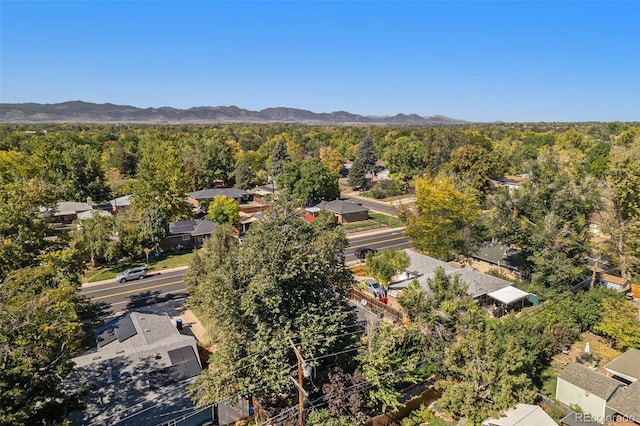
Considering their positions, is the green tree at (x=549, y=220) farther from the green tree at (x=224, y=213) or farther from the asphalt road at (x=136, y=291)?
the green tree at (x=224, y=213)

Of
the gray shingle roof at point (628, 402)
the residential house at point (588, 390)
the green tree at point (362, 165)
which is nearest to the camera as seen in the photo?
the gray shingle roof at point (628, 402)

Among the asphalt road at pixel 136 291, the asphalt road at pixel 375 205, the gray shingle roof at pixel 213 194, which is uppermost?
the gray shingle roof at pixel 213 194

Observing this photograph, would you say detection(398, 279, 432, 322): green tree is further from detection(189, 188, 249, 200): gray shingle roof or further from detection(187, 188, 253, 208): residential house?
detection(189, 188, 249, 200): gray shingle roof

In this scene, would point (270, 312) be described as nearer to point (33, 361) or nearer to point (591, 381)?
point (33, 361)

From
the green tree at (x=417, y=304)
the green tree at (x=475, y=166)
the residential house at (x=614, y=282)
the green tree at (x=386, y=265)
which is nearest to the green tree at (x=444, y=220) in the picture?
the green tree at (x=386, y=265)

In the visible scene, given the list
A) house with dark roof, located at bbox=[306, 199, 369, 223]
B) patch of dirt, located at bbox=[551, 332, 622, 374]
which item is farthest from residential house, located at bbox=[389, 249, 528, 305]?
house with dark roof, located at bbox=[306, 199, 369, 223]

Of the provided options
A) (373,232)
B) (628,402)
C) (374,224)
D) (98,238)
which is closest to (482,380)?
(628,402)

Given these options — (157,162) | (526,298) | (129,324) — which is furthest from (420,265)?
(157,162)
